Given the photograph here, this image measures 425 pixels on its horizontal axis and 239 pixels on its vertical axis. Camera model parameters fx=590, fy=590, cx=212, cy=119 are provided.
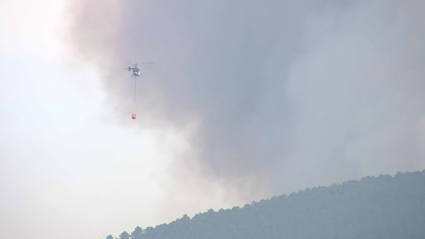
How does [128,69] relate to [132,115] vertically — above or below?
above

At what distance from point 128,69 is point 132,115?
1524cm

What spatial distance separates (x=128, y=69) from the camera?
183250 mm

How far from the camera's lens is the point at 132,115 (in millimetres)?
178375
